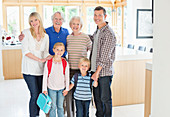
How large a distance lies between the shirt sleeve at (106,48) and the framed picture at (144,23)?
648cm

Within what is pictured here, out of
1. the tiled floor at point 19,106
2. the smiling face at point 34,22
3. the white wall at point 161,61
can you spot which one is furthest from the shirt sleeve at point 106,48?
the white wall at point 161,61

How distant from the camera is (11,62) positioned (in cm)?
604

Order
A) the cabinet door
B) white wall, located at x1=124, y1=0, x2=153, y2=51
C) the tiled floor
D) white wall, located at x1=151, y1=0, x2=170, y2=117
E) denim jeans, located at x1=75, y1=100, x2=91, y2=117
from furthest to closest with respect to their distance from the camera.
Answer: white wall, located at x1=124, y1=0, x2=153, y2=51
the cabinet door
the tiled floor
denim jeans, located at x1=75, y1=100, x2=91, y2=117
white wall, located at x1=151, y1=0, x2=170, y2=117

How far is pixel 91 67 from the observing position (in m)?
2.68

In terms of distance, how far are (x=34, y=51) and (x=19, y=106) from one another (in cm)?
163

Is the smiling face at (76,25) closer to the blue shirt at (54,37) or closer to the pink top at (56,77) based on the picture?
the blue shirt at (54,37)

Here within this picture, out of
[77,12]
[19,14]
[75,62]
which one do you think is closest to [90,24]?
[77,12]

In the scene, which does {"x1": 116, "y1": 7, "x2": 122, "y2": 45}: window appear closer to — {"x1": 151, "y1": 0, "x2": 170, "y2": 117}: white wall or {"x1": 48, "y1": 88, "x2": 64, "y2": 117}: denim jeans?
{"x1": 48, "y1": 88, "x2": 64, "y2": 117}: denim jeans

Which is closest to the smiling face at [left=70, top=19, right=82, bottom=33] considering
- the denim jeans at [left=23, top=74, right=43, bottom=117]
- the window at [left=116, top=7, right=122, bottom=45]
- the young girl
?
the young girl

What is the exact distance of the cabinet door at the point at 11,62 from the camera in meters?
6.01

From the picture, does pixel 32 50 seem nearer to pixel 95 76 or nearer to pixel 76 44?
pixel 76 44

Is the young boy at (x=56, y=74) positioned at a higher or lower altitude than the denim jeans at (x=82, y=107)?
higher

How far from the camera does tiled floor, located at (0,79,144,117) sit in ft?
11.2

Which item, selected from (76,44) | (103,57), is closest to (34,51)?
(76,44)
